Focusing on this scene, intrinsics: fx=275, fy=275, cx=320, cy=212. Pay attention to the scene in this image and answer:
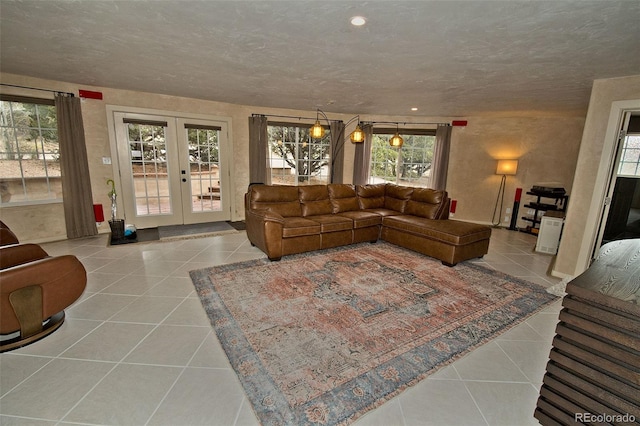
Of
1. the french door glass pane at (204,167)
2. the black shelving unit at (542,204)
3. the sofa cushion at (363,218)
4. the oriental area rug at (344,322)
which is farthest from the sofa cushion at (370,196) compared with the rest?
the black shelving unit at (542,204)

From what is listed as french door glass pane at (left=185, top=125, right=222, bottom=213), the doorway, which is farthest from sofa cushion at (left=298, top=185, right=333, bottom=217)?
the doorway

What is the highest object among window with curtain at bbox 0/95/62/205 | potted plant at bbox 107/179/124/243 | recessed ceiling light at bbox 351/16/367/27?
recessed ceiling light at bbox 351/16/367/27

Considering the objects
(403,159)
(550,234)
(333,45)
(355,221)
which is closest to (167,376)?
(333,45)

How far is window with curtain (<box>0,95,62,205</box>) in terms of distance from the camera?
3924 millimetres

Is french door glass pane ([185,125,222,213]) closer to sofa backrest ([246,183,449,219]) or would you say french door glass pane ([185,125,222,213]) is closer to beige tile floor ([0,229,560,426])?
sofa backrest ([246,183,449,219])

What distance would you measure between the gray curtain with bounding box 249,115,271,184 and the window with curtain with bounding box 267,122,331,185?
251 mm

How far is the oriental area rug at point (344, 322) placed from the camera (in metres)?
1.67

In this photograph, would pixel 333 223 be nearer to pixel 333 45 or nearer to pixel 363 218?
pixel 363 218

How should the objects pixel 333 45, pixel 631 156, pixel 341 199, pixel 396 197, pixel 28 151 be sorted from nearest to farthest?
pixel 333 45
pixel 28 151
pixel 631 156
pixel 341 199
pixel 396 197

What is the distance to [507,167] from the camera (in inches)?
234

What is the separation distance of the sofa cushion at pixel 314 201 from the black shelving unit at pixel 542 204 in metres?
4.27

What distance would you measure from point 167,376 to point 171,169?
14.6 ft

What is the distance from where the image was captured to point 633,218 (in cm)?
436

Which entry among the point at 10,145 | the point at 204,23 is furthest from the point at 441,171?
the point at 10,145
